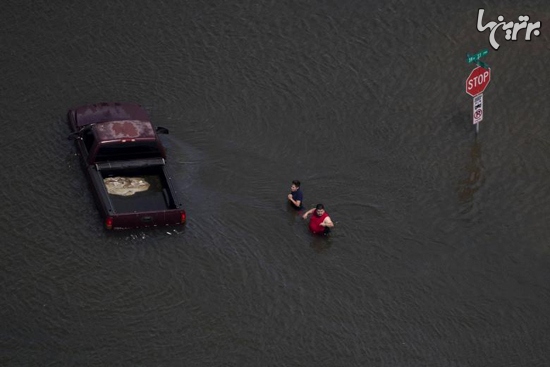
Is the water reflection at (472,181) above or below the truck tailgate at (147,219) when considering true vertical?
above

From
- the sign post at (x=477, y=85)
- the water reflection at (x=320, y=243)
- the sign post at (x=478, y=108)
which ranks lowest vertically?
the water reflection at (x=320, y=243)

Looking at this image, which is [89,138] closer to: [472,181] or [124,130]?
[124,130]

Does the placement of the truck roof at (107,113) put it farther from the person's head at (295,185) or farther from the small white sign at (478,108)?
the small white sign at (478,108)

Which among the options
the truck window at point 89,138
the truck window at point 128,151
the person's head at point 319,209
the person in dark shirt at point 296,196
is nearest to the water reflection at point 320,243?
the person's head at point 319,209

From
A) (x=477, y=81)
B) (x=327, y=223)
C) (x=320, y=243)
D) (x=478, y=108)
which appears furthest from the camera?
(x=478, y=108)

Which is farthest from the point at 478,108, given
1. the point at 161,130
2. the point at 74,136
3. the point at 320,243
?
the point at 74,136

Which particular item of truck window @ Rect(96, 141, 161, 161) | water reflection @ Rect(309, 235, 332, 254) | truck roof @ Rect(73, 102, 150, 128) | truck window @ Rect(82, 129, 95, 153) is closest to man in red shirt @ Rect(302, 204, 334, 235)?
water reflection @ Rect(309, 235, 332, 254)

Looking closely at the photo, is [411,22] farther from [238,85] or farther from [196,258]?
[196,258]
